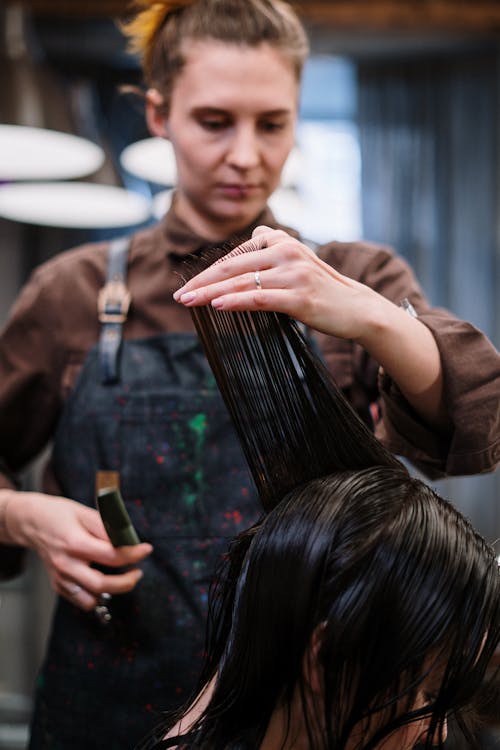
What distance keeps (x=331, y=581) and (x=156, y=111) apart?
34.4 inches

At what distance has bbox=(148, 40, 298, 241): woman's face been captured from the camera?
124 cm

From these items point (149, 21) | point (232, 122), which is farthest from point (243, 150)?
point (149, 21)

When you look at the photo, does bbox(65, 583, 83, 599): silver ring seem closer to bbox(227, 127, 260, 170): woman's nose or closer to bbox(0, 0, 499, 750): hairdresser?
bbox(0, 0, 499, 750): hairdresser

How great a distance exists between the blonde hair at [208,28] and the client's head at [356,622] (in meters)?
0.71

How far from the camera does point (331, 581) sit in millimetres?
838

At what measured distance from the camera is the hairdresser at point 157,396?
1.25 meters

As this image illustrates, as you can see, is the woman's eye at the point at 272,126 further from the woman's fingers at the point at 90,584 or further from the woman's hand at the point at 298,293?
the woman's fingers at the point at 90,584

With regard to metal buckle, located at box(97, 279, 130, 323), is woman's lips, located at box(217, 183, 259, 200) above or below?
above

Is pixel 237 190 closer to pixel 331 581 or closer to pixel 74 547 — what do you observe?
pixel 74 547

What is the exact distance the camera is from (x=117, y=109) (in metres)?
4.46

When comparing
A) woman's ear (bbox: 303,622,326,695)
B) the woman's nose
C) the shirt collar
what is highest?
the woman's nose

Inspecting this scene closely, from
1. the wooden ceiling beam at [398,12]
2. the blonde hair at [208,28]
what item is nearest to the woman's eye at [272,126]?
the blonde hair at [208,28]

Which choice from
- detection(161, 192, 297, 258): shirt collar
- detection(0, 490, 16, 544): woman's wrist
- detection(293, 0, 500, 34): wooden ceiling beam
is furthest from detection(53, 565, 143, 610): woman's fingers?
detection(293, 0, 500, 34): wooden ceiling beam

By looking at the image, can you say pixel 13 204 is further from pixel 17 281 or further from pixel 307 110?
pixel 307 110
